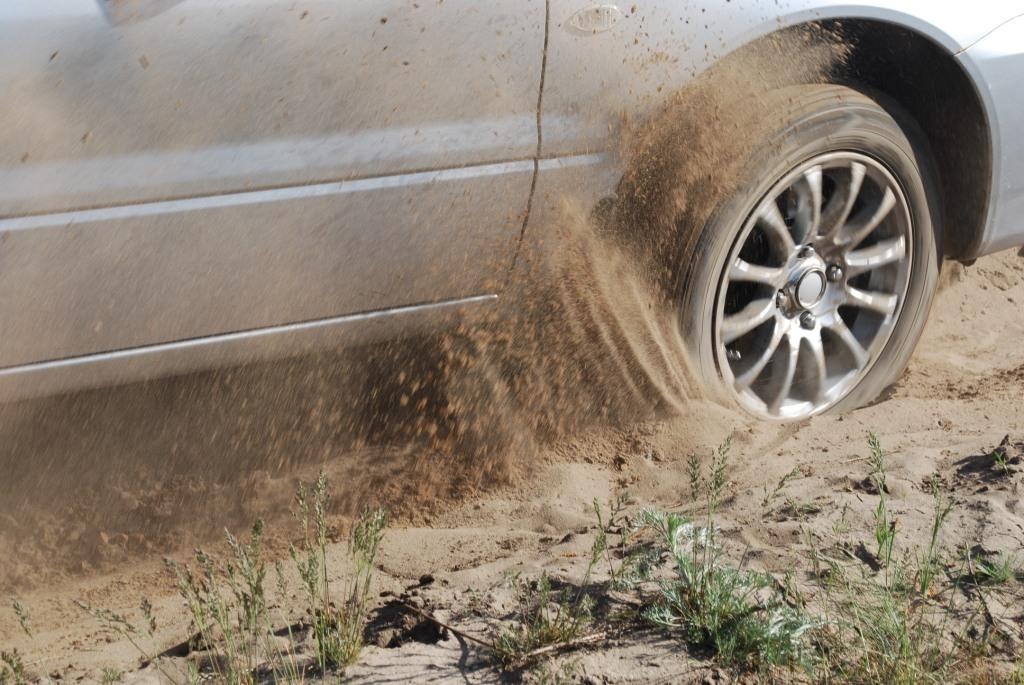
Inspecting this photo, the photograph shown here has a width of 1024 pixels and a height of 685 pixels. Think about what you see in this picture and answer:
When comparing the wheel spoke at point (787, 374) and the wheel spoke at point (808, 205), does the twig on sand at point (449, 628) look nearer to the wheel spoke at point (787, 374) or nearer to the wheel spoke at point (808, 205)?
the wheel spoke at point (787, 374)

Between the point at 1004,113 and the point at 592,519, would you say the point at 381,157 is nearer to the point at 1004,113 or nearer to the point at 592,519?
the point at 592,519

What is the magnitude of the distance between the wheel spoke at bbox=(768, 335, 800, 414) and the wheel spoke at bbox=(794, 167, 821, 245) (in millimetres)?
327

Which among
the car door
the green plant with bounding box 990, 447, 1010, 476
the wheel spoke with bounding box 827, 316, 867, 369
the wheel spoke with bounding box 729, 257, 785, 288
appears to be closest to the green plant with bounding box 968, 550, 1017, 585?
the green plant with bounding box 990, 447, 1010, 476

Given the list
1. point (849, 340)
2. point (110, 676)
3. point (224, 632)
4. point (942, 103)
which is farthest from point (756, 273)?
point (110, 676)

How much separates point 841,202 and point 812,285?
11.0 inches

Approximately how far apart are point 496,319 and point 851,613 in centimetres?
132

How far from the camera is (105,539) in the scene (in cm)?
312

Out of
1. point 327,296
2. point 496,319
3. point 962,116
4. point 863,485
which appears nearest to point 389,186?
point 327,296

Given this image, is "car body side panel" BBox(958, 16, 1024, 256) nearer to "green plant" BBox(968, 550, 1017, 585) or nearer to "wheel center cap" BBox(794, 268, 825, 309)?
"wheel center cap" BBox(794, 268, 825, 309)

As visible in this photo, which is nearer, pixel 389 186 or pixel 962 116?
pixel 389 186

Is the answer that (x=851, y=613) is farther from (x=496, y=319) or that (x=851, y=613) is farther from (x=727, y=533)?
(x=496, y=319)

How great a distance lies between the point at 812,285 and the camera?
3.61m

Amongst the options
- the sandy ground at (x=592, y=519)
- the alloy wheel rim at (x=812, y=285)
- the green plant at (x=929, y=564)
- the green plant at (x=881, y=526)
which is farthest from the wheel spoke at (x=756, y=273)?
the green plant at (x=929, y=564)

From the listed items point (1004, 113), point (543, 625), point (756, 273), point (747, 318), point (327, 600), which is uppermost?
point (1004, 113)
